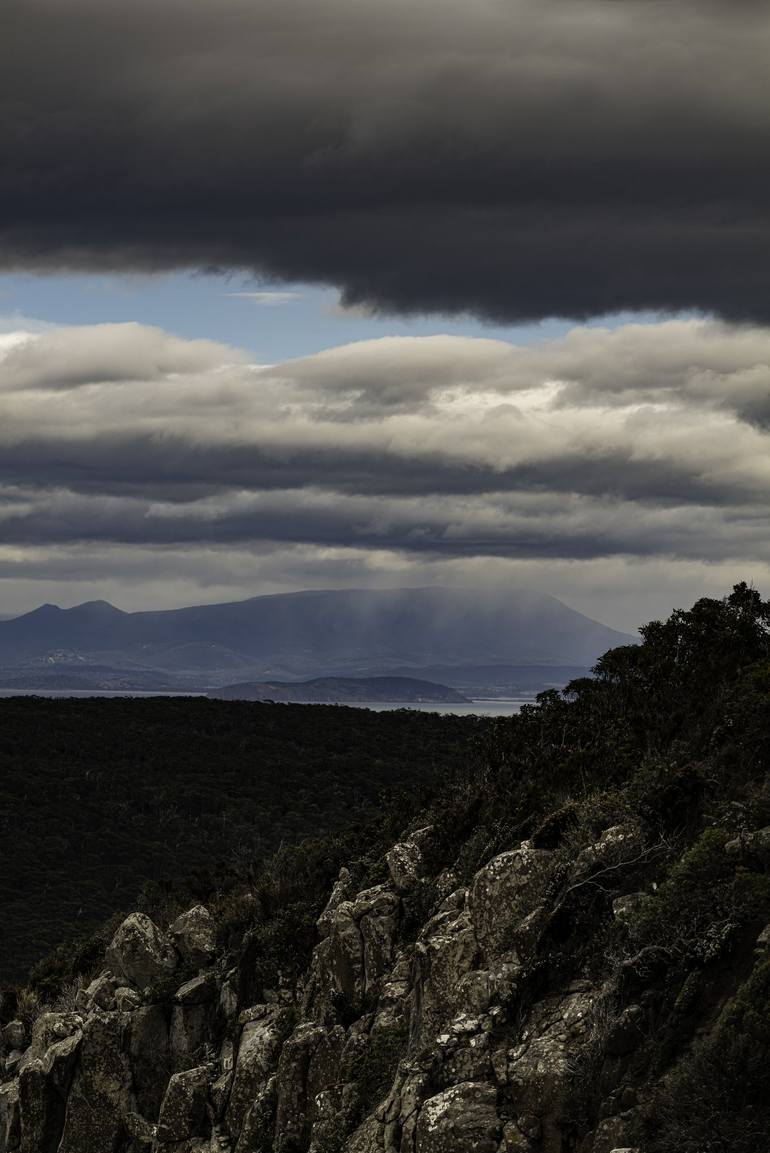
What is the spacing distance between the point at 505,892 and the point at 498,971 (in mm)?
2002

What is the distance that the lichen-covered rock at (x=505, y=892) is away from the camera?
24.1 metres

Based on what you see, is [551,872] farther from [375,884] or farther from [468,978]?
[375,884]

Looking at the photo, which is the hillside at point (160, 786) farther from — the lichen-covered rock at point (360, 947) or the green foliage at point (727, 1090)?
the green foliage at point (727, 1090)

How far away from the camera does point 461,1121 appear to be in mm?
20297

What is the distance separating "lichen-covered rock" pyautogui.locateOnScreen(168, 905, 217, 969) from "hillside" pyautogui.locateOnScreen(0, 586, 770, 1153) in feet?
0.28

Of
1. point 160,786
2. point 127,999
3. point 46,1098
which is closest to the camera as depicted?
point 46,1098

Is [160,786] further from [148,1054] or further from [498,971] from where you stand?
[498,971]

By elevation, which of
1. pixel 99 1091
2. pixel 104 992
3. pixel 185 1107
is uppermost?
pixel 104 992

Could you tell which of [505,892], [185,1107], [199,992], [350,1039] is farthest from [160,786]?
[505,892]

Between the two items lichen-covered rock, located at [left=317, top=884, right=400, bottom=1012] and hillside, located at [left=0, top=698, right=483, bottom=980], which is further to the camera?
hillside, located at [left=0, top=698, right=483, bottom=980]

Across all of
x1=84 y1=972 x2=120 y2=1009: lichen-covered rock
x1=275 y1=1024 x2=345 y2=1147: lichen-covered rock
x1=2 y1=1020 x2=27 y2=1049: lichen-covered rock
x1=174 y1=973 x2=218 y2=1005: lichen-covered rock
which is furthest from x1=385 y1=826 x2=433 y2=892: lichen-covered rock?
x1=2 y1=1020 x2=27 y2=1049: lichen-covered rock

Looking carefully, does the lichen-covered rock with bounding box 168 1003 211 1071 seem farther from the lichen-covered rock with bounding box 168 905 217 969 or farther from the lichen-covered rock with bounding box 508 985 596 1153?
the lichen-covered rock with bounding box 508 985 596 1153

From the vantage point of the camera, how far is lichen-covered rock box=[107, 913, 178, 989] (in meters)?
36.2

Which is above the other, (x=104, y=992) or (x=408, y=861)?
(x=408, y=861)
